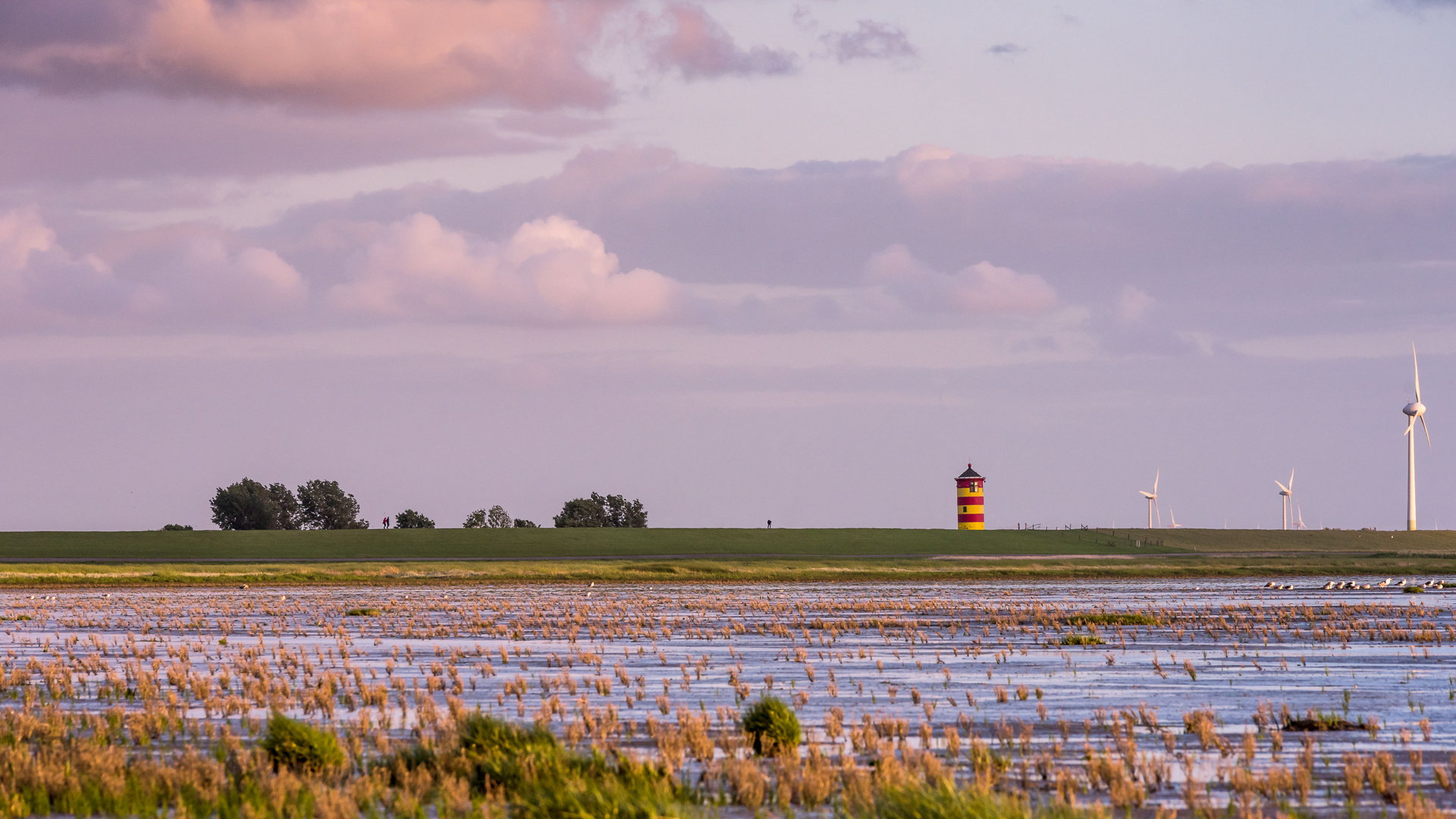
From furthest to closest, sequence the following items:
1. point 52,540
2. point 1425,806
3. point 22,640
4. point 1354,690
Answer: point 52,540
point 22,640
point 1354,690
point 1425,806

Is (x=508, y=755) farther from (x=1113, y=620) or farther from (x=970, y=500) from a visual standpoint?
(x=970, y=500)

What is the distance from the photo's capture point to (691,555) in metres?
143

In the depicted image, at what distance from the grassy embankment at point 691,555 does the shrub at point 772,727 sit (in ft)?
260

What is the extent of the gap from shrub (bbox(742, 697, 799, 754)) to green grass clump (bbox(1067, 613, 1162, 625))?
35134 mm

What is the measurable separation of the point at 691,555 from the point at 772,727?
120m

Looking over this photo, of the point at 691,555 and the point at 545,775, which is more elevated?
the point at 545,775

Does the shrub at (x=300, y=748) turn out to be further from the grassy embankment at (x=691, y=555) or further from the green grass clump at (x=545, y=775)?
the grassy embankment at (x=691, y=555)

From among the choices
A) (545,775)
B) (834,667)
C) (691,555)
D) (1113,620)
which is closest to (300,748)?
(545,775)

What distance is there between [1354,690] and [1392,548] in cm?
15706

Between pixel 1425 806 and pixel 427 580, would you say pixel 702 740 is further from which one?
pixel 427 580

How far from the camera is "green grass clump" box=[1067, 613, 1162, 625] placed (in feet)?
190

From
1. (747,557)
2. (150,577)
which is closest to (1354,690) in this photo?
(150,577)

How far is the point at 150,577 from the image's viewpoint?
102250 millimetres

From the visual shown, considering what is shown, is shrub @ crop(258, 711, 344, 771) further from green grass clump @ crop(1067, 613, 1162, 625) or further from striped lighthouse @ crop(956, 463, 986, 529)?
striped lighthouse @ crop(956, 463, 986, 529)
